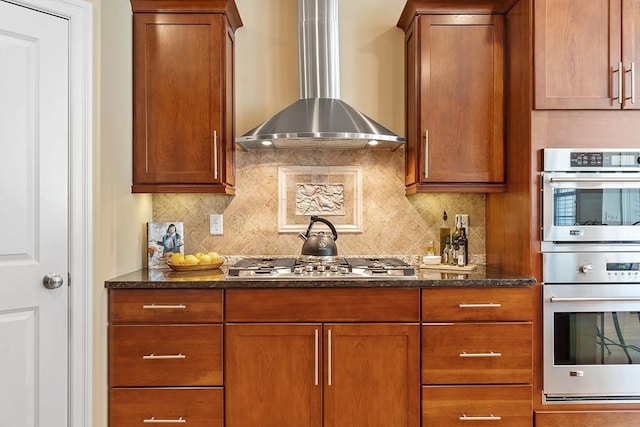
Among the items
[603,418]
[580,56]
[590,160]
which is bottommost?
[603,418]

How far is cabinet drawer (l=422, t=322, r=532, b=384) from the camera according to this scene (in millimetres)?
2254

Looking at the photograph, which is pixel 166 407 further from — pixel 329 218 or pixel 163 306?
pixel 329 218

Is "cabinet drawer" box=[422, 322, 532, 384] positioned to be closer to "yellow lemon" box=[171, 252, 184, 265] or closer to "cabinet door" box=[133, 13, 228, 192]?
"yellow lemon" box=[171, 252, 184, 265]

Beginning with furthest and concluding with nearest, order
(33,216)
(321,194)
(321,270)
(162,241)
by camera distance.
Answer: (321,194) → (162,241) → (321,270) → (33,216)

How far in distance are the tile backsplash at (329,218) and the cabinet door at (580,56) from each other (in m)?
0.82

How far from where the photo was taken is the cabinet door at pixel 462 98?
8.40 ft

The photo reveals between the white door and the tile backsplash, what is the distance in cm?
85

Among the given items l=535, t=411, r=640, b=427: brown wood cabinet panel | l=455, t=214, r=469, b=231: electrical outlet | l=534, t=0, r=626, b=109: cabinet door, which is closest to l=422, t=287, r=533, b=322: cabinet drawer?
l=535, t=411, r=640, b=427: brown wood cabinet panel

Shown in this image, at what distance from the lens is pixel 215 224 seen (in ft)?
9.55

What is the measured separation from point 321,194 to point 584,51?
1543 mm

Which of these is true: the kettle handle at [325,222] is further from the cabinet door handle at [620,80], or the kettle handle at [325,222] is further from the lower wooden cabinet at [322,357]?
the cabinet door handle at [620,80]

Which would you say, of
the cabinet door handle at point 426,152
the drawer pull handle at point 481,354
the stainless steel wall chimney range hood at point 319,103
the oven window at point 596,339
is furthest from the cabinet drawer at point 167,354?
the oven window at point 596,339

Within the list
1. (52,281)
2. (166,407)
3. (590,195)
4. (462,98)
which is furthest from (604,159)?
(52,281)

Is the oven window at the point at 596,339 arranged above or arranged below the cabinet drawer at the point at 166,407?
above
